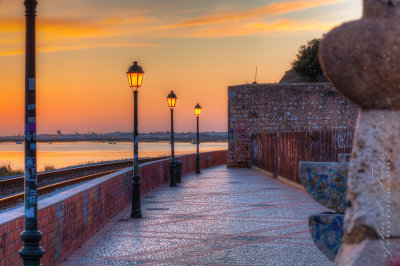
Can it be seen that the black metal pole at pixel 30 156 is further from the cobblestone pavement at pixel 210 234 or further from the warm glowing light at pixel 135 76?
the warm glowing light at pixel 135 76

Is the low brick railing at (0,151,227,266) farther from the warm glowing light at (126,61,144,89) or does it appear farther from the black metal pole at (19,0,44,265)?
the warm glowing light at (126,61,144,89)

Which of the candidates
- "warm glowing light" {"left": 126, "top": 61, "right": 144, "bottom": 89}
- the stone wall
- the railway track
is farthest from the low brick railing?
the stone wall

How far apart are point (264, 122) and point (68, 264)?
26631 mm

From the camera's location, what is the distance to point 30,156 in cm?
580

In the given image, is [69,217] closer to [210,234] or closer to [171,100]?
[210,234]

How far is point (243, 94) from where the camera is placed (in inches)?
1341

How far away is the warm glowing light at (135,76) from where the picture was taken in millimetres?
13555

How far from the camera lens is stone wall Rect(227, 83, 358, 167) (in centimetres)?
3331

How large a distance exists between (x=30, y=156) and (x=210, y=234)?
5178mm

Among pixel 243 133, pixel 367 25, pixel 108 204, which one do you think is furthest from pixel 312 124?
pixel 367 25

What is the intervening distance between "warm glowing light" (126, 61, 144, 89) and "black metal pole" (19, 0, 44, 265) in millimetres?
7528

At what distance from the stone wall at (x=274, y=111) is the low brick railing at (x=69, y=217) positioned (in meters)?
19.0

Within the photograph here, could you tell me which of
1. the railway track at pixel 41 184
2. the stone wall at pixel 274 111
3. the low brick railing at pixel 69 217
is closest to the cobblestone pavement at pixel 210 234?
the low brick railing at pixel 69 217

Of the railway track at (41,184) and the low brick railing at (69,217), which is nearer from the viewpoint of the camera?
the low brick railing at (69,217)
